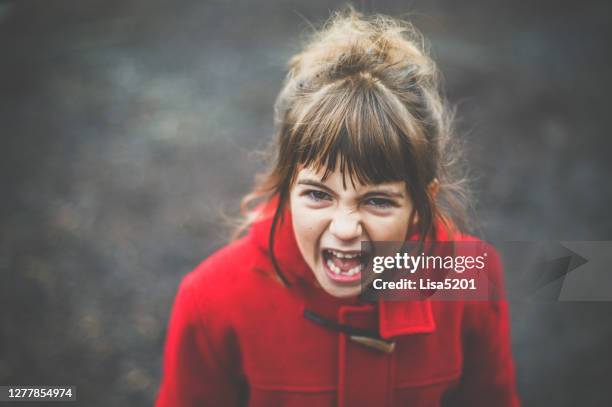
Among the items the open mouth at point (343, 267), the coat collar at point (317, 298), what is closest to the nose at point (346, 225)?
the open mouth at point (343, 267)

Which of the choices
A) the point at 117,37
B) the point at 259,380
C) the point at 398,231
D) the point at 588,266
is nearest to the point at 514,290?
the point at 588,266

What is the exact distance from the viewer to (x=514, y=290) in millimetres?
2104

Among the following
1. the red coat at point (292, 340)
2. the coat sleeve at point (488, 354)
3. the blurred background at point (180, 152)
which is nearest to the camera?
the red coat at point (292, 340)

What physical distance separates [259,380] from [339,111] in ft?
2.71

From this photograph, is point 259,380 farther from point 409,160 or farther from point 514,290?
point 514,290

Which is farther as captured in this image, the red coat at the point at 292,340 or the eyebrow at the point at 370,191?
the red coat at the point at 292,340

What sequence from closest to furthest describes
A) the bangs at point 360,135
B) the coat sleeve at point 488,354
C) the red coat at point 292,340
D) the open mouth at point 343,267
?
1. the bangs at point 360,135
2. the open mouth at point 343,267
3. the red coat at point 292,340
4. the coat sleeve at point 488,354

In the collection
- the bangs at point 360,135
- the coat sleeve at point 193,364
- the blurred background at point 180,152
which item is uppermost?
the blurred background at point 180,152

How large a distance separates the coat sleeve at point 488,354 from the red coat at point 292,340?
1 centimetres

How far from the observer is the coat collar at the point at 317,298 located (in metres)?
1.46

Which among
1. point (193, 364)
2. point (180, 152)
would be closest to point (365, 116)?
point (193, 364)

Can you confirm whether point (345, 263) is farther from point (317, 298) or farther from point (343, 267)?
point (317, 298)

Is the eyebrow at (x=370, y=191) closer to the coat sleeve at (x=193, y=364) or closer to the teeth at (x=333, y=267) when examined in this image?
the teeth at (x=333, y=267)

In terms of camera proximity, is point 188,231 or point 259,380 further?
point 188,231
